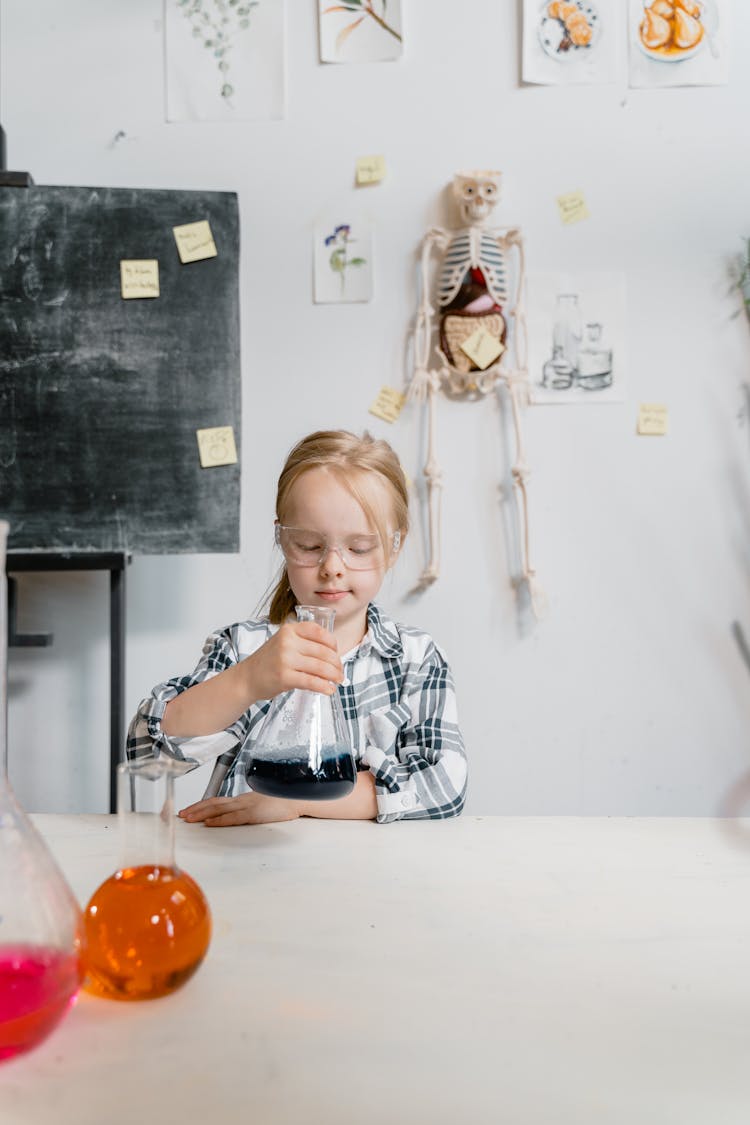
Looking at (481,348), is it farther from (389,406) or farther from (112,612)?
(112,612)

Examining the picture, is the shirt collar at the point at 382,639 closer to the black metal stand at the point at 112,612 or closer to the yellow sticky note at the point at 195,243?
the black metal stand at the point at 112,612

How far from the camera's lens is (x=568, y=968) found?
1.83 ft

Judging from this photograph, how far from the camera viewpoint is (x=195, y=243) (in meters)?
1.95

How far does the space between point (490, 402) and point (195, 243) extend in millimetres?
727

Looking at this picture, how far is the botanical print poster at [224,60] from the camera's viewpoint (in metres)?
2.11

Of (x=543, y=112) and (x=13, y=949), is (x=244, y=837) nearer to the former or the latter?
(x=13, y=949)

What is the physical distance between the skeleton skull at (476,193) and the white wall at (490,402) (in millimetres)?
74

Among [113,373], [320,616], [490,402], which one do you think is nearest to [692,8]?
[490,402]

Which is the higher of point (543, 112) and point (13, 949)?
point (543, 112)

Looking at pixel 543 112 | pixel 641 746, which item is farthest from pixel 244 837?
pixel 543 112

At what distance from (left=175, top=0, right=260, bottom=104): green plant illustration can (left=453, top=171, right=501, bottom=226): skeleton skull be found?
593mm

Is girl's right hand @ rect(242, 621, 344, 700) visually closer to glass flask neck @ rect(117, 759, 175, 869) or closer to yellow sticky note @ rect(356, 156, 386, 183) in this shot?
glass flask neck @ rect(117, 759, 175, 869)

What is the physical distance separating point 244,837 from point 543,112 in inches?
73.3

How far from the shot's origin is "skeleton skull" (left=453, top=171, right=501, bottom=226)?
2.05 m
